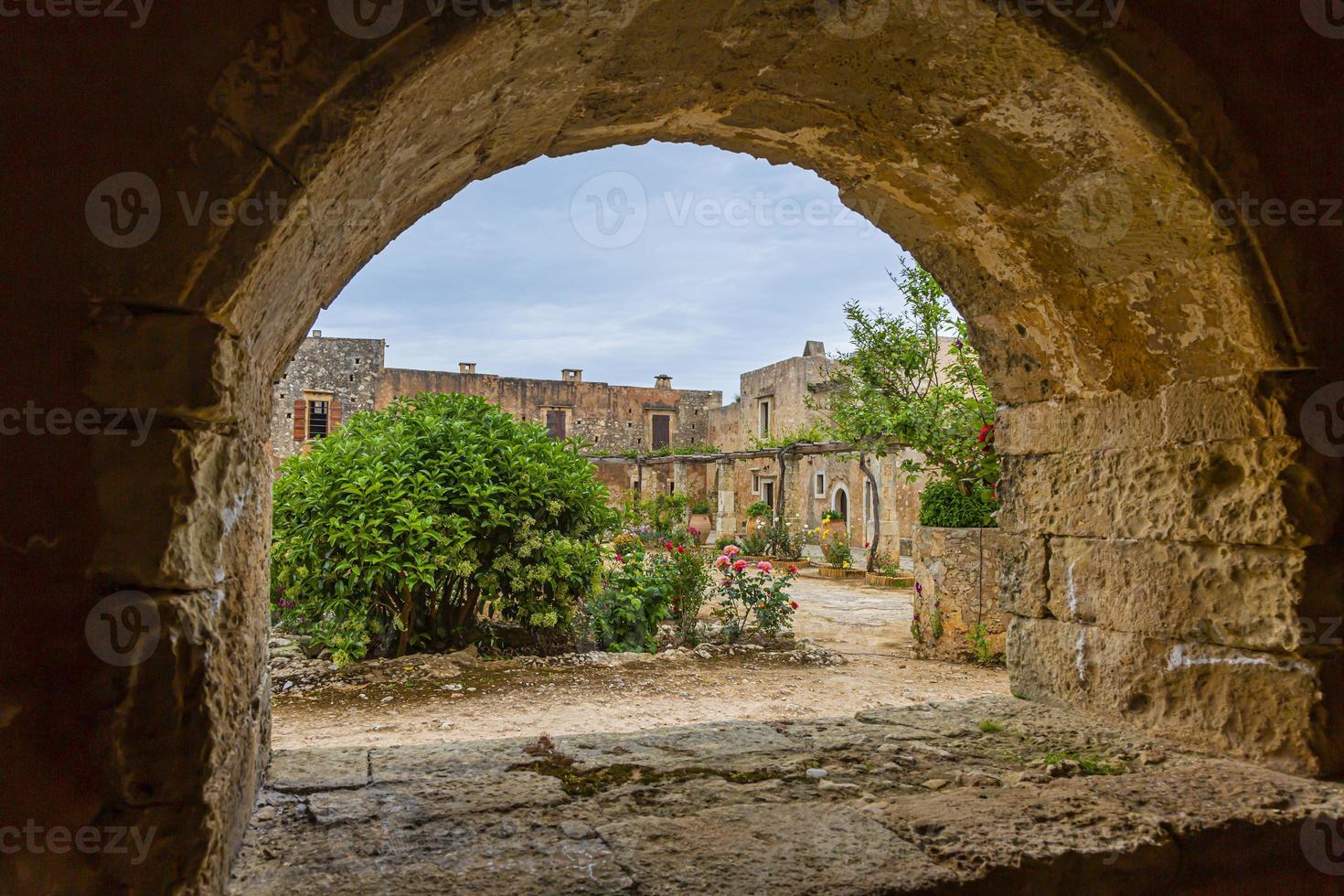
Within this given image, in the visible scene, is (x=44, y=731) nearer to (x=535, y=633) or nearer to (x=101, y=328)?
(x=101, y=328)

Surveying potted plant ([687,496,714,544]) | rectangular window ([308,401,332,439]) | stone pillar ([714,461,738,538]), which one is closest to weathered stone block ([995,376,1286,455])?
stone pillar ([714,461,738,538])

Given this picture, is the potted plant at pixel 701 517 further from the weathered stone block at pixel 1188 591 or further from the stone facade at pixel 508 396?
the weathered stone block at pixel 1188 591

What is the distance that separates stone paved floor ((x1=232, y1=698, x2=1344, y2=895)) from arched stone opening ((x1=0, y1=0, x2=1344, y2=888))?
19 centimetres

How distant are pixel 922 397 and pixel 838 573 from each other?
224 inches

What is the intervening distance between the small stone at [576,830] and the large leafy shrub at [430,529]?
368cm

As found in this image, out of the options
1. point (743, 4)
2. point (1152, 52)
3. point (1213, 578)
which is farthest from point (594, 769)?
point (1152, 52)

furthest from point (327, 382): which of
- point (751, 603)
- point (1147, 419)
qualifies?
point (1147, 419)

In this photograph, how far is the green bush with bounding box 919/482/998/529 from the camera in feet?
21.9

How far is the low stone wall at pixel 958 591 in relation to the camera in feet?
21.6

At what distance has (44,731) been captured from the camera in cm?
113

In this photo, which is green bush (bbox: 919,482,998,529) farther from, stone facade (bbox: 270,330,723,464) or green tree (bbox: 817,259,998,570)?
stone facade (bbox: 270,330,723,464)

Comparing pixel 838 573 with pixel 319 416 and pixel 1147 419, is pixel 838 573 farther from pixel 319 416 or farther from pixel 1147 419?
pixel 319 416

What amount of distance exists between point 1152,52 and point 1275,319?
0.71m

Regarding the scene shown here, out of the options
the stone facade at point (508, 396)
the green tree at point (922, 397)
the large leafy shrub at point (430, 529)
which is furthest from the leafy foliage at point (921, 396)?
the stone facade at point (508, 396)
